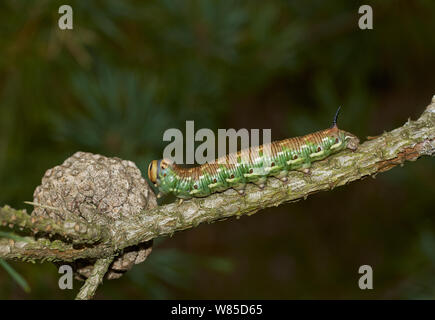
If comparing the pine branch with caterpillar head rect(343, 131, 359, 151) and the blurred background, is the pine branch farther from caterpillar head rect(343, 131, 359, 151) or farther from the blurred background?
caterpillar head rect(343, 131, 359, 151)

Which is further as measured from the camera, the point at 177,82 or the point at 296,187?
the point at 177,82

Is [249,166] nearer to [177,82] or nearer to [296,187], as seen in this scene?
[296,187]

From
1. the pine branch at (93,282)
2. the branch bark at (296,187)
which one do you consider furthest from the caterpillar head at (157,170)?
the pine branch at (93,282)

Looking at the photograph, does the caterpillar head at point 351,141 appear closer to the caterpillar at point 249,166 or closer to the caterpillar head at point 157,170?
the caterpillar at point 249,166

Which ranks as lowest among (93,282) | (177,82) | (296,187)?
(93,282)

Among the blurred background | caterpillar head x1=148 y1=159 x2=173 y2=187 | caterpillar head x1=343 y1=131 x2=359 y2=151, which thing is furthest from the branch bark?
the blurred background

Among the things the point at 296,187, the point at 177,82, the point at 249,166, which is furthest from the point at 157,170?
the point at 177,82

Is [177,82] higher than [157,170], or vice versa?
[177,82]
